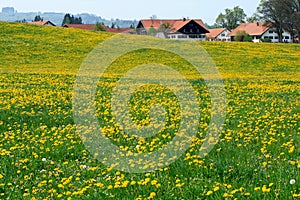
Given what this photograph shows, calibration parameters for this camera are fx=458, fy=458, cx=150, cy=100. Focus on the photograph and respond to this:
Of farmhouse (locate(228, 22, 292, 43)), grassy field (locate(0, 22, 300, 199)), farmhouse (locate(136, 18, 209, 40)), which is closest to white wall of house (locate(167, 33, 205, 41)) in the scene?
farmhouse (locate(136, 18, 209, 40))

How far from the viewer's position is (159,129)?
9586 mm

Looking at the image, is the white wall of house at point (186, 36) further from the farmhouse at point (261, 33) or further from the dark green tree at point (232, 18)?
the dark green tree at point (232, 18)

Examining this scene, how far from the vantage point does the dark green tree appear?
495 feet

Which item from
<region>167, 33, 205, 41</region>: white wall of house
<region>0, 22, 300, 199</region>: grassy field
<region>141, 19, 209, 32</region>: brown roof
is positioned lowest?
<region>0, 22, 300, 199</region>: grassy field

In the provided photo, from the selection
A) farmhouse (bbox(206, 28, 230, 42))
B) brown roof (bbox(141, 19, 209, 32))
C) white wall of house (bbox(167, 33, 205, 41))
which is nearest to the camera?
white wall of house (bbox(167, 33, 205, 41))

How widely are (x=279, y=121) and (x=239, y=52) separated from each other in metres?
33.9

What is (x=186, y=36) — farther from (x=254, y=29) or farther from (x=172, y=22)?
(x=254, y=29)

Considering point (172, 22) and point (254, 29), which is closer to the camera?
point (172, 22)

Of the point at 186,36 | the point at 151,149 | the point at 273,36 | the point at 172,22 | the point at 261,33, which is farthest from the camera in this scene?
the point at 273,36

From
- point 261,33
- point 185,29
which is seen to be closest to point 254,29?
point 261,33

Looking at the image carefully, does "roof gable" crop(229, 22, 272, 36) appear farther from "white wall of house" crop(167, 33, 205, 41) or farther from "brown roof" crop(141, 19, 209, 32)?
"brown roof" crop(141, 19, 209, 32)

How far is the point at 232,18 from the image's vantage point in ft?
506

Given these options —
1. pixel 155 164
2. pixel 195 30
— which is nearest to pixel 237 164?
pixel 155 164

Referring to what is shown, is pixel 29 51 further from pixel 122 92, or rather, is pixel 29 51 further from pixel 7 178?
pixel 7 178
